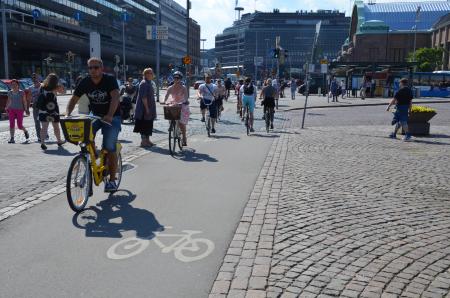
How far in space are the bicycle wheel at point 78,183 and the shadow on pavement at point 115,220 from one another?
13 centimetres

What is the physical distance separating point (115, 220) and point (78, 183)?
72 cm

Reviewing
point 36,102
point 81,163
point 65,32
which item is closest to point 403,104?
point 36,102

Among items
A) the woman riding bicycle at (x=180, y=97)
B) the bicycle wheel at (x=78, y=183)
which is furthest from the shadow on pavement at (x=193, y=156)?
the bicycle wheel at (x=78, y=183)

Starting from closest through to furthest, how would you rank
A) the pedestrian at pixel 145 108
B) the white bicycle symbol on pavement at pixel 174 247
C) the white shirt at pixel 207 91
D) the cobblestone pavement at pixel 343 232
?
1. the cobblestone pavement at pixel 343 232
2. the white bicycle symbol on pavement at pixel 174 247
3. the pedestrian at pixel 145 108
4. the white shirt at pixel 207 91

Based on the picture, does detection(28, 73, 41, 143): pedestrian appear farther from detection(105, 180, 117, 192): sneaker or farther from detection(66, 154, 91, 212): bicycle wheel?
detection(66, 154, 91, 212): bicycle wheel

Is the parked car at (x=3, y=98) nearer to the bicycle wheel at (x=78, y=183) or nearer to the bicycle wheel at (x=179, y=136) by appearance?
the bicycle wheel at (x=179, y=136)

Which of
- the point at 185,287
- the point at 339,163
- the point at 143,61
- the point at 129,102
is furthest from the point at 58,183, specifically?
the point at 143,61

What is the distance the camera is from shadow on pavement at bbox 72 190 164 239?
518 centimetres

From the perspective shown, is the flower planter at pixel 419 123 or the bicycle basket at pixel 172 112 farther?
the flower planter at pixel 419 123

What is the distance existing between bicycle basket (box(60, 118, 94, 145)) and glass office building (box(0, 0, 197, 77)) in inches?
1454

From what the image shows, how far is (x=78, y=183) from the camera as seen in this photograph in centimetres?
591

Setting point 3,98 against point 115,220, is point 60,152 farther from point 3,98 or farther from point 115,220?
point 3,98

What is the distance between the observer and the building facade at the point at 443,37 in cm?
7319

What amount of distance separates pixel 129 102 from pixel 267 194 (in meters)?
11.2
